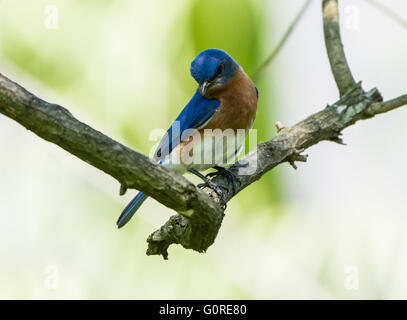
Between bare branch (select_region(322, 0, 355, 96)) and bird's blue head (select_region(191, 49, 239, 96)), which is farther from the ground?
bare branch (select_region(322, 0, 355, 96))

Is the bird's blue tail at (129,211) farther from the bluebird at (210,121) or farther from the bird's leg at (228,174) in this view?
the bird's leg at (228,174)

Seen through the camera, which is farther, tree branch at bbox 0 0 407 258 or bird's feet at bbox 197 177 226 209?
bird's feet at bbox 197 177 226 209

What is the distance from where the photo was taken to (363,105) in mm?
4988

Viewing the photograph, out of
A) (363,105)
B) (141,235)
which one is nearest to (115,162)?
(141,235)

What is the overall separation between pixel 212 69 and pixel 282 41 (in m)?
0.69

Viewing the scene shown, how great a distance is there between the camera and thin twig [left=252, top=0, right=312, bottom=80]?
4.19 metres

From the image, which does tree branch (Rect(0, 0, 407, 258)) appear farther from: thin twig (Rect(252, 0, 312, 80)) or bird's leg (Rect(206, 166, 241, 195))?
thin twig (Rect(252, 0, 312, 80))

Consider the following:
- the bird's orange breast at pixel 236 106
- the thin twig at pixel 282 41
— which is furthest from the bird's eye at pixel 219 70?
the thin twig at pixel 282 41

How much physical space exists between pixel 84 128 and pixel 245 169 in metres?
2.14

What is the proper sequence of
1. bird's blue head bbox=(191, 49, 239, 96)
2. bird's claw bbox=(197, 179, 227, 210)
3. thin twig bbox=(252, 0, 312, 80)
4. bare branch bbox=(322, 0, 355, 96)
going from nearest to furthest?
bird's claw bbox=(197, 179, 227, 210), thin twig bbox=(252, 0, 312, 80), bird's blue head bbox=(191, 49, 239, 96), bare branch bbox=(322, 0, 355, 96)

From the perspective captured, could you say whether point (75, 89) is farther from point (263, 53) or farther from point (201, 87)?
point (263, 53)

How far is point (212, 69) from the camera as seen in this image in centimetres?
439

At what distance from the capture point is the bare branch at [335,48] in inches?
206

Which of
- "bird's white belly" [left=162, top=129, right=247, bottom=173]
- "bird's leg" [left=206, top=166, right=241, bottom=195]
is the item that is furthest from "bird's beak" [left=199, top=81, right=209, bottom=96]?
"bird's leg" [left=206, top=166, right=241, bottom=195]
